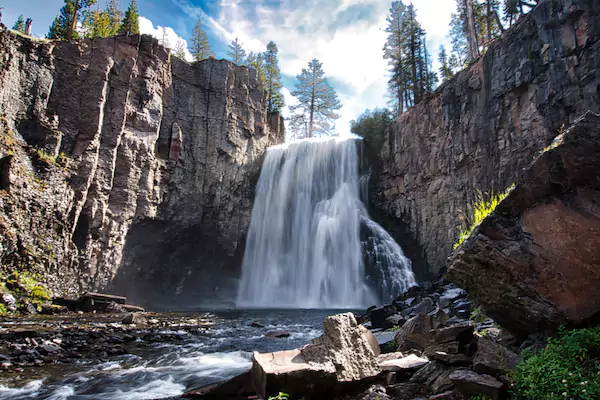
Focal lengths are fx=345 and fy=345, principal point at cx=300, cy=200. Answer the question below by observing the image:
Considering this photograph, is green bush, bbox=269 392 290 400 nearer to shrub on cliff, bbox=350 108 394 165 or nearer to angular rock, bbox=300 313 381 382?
angular rock, bbox=300 313 381 382

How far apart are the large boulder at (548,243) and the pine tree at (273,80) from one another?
33.3 metres

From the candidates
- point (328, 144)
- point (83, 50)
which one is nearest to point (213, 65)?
point (83, 50)

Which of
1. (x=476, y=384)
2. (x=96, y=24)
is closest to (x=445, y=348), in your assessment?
(x=476, y=384)

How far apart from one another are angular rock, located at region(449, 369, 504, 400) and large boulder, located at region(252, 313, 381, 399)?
1.32 meters

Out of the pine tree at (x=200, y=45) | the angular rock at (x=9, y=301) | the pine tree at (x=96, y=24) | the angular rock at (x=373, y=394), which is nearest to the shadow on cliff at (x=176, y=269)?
the angular rock at (x=9, y=301)

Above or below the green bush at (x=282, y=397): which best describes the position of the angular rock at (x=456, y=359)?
above

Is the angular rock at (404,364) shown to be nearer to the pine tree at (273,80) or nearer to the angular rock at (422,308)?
the angular rock at (422,308)

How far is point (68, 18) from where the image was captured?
30219 mm

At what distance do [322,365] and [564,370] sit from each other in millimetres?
2578

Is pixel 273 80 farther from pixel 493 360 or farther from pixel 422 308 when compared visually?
pixel 493 360

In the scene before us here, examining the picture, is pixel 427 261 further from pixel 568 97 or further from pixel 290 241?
pixel 568 97

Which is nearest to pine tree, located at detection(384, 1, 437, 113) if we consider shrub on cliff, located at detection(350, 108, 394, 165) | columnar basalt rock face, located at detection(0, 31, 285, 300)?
shrub on cliff, located at detection(350, 108, 394, 165)

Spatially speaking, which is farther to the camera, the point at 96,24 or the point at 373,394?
the point at 96,24

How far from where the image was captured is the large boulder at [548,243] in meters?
3.74
